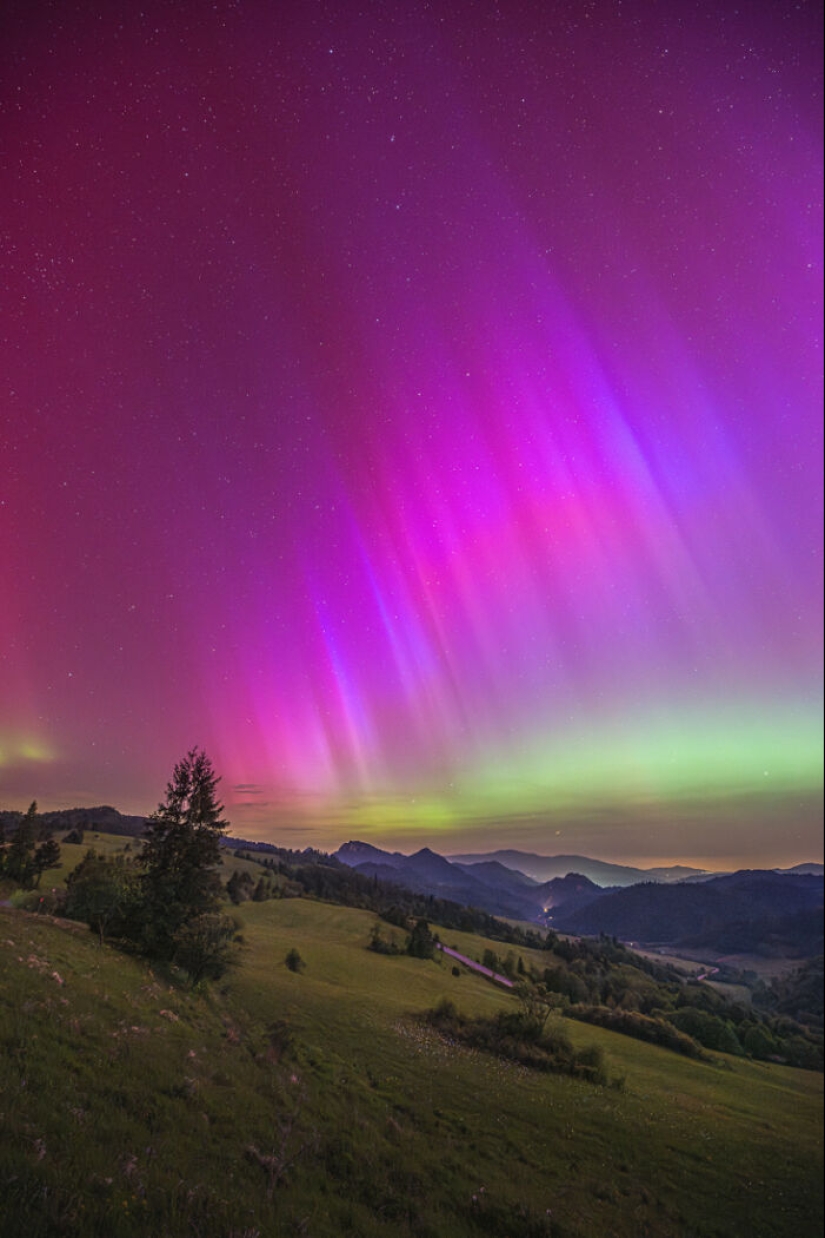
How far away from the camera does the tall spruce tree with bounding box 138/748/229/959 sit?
691 inches

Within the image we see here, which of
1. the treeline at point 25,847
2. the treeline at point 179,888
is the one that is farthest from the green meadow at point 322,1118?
the treeline at point 25,847

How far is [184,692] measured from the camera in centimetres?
1808

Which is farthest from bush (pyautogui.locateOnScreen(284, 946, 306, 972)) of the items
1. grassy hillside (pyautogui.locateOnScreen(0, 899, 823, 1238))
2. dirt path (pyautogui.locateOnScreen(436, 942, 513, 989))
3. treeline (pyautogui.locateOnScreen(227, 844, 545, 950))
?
dirt path (pyautogui.locateOnScreen(436, 942, 513, 989))

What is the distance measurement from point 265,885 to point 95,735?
43.4 feet

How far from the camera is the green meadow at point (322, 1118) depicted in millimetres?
8586

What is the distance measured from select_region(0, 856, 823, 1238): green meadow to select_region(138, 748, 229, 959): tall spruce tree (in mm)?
1418

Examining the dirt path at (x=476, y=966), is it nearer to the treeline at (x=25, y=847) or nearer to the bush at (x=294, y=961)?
the bush at (x=294, y=961)

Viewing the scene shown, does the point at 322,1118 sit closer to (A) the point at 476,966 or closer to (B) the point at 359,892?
(A) the point at 476,966

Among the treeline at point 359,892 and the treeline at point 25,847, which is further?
the treeline at point 359,892

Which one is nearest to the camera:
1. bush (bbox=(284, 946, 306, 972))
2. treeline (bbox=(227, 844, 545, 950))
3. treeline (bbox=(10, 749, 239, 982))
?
treeline (bbox=(10, 749, 239, 982))

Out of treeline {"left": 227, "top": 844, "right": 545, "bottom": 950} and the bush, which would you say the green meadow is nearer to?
the bush

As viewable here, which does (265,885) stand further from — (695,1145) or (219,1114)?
(695,1145)

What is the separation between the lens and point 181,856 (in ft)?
60.7

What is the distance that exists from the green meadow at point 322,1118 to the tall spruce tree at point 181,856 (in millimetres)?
1418
